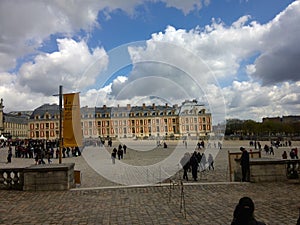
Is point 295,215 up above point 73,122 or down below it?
below

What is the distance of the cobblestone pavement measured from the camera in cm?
801

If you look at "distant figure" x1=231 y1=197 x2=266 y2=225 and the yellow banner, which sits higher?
the yellow banner

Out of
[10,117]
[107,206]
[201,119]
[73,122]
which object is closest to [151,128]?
[201,119]

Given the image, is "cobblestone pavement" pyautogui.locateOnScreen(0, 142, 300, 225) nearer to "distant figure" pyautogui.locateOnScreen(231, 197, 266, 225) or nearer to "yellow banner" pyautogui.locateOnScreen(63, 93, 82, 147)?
"yellow banner" pyautogui.locateOnScreen(63, 93, 82, 147)

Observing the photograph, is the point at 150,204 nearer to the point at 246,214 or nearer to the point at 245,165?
the point at 245,165

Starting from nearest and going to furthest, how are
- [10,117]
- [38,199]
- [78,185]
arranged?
[38,199] → [78,185] → [10,117]

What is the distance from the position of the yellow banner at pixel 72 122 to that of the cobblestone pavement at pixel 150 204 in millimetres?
3112

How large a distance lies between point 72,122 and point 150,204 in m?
6.67

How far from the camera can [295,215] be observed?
805cm

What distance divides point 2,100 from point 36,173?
413 feet

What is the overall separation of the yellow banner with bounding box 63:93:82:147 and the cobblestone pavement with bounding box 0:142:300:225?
3.11 m

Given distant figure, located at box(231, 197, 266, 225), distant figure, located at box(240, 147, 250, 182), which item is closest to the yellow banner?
distant figure, located at box(240, 147, 250, 182)

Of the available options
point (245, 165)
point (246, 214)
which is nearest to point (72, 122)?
point (245, 165)

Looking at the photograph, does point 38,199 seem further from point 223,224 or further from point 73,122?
point 223,224
